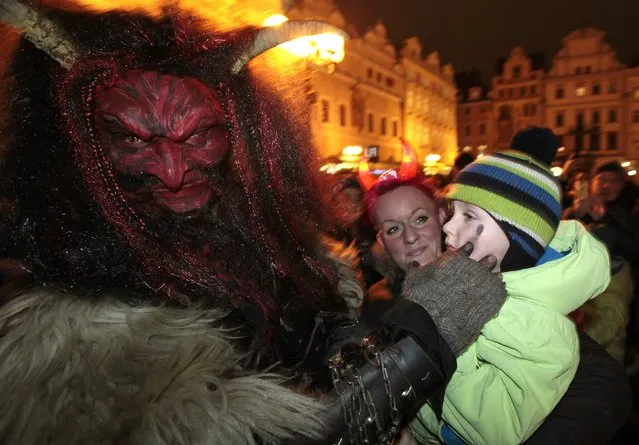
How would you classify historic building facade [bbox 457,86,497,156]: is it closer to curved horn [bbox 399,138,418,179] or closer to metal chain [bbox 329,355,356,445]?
curved horn [bbox 399,138,418,179]

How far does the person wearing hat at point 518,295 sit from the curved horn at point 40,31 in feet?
3.80

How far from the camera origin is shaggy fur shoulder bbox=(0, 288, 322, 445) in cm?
90

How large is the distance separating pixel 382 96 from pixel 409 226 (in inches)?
1164

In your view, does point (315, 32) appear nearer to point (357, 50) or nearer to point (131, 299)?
point (131, 299)

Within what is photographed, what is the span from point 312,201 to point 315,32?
64cm

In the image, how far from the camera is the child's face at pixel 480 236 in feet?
4.97

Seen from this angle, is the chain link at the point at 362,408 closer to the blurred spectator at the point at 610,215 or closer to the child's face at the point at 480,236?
the child's face at the point at 480,236

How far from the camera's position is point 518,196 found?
1535mm

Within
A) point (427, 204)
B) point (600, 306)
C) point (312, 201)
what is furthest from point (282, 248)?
point (600, 306)

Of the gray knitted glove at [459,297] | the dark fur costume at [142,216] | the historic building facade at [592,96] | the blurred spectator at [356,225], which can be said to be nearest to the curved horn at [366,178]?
the blurred spectator at [356,225]

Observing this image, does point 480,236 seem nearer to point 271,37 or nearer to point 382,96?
point 271,37

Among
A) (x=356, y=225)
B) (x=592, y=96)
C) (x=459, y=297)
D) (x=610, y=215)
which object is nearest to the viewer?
(x=459, y=297)

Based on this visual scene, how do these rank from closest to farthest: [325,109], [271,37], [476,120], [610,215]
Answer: [271,37] < [610,215] < [325,109] < [476,120]

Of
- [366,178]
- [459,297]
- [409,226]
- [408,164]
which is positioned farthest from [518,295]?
[366,178]
